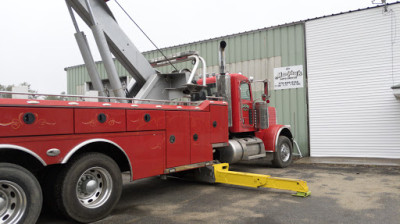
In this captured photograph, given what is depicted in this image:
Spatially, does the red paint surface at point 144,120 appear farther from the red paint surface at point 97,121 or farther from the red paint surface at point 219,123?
the red paint surface at point 219,123

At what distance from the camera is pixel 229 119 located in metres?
7.81

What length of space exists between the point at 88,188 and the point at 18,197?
94 cm

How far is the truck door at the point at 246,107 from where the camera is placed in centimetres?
833

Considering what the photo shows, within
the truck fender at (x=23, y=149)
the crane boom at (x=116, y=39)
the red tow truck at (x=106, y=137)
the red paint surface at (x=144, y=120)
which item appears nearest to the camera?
the truck fender at (x=23, y=149)

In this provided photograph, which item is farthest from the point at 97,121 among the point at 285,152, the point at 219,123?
the point at 285,152

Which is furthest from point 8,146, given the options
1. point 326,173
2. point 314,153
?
point 314,153

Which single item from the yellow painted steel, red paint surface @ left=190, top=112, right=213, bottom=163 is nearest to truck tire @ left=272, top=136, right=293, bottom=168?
the yellow painted steel

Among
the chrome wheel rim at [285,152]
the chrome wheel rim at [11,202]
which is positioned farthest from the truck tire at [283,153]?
the chrome wheel rim at [11,202]

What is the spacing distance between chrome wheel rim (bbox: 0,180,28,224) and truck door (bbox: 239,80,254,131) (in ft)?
18.7

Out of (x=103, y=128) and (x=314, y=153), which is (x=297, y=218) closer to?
(x=103, y=128)

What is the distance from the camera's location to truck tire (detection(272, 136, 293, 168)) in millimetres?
9250

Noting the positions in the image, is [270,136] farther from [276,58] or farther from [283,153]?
[276,58]

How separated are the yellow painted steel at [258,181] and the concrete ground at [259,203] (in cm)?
17

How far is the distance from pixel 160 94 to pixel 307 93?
7.37m
